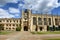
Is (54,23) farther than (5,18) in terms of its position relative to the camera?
No

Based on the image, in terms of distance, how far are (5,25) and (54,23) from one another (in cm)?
3538

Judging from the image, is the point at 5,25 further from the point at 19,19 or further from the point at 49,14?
the point at 49,14

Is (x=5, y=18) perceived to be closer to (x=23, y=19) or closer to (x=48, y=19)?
(x=23, y=19)

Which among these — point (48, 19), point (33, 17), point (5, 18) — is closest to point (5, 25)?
point (5, 18)

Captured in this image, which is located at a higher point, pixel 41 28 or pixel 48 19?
pixel 48 19

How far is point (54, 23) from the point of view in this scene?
9631 cm

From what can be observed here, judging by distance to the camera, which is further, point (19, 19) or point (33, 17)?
point (19, 19)

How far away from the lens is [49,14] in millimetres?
97312

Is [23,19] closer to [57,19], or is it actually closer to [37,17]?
[37,17]

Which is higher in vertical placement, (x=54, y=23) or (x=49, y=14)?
(x=49, y=14)

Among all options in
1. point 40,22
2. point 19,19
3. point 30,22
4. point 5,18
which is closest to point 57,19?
point 40,22

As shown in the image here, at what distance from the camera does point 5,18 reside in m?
103

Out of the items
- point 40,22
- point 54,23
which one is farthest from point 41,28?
point 54,23

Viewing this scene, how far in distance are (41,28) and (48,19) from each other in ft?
29.2
